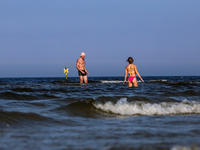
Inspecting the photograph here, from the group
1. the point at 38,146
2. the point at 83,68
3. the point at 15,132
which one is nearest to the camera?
the point at 38,146

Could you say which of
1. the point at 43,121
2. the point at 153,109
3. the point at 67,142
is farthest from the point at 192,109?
the point at 67,142

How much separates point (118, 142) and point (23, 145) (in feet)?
3.90

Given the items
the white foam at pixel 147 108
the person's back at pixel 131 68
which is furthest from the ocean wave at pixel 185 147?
the person's back at pixel 131 68

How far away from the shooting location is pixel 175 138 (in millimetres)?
3172

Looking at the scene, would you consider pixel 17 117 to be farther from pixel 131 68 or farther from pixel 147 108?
pixel 131 68

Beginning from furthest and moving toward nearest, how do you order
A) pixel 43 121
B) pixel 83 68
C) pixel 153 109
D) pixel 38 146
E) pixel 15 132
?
1. pixel 83 68
2. pixel 153 109
3. pixel 43 121
4. pixel 15 132
5. pixel 38 146

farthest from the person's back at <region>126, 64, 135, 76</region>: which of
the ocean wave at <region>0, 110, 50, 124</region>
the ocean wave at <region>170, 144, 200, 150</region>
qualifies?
the ocean wave at <region>170, 144, 200, 150</region>

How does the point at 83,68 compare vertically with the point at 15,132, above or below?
above

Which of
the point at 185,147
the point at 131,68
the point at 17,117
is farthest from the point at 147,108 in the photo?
the point at 131,68

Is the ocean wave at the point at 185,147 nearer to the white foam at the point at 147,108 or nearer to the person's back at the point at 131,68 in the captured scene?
the white foam at the point at 147,108

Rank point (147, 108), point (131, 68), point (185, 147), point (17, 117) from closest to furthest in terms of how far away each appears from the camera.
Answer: point (185, 147)
point (17, 117)
point (147, 108)
point (131, 68)

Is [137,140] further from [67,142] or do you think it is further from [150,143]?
[67,142]

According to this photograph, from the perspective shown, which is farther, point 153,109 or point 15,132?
point 153,109

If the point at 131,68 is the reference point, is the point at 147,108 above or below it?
below
